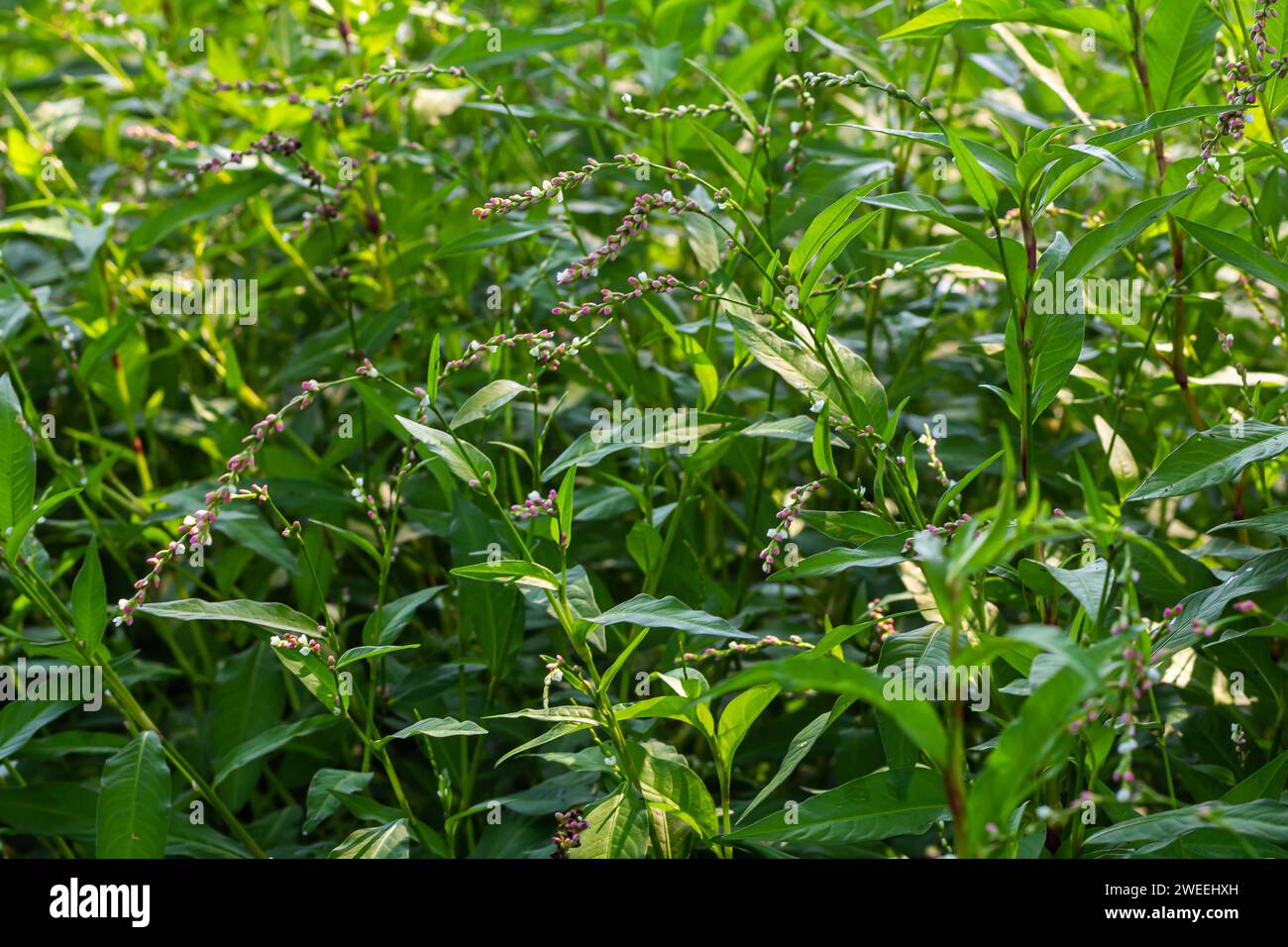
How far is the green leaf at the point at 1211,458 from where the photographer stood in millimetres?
1014

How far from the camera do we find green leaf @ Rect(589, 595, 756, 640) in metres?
0.97

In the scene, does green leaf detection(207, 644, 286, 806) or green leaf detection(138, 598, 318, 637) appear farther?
green leaf detection(207, 644, 286, 806)

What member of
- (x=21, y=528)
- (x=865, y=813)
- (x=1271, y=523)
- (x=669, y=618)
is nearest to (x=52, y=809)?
(x=21, y=528)

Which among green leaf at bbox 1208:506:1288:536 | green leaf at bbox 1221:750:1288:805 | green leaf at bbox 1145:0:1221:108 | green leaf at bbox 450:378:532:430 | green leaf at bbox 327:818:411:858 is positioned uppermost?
green leaf at bbox 1145:0:1221:108

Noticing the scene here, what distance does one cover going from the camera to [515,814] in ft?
4.20

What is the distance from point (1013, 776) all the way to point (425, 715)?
2.99ft

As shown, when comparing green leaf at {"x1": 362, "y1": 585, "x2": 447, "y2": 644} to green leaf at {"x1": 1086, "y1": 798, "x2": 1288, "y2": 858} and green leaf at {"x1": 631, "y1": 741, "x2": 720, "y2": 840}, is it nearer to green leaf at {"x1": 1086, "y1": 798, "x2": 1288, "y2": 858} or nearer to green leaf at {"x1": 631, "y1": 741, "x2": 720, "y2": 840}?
green leaf at {"x1": 631, "y1": 741, "x2": 720, "y2": 840}

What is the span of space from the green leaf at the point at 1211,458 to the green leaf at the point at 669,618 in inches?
16.0

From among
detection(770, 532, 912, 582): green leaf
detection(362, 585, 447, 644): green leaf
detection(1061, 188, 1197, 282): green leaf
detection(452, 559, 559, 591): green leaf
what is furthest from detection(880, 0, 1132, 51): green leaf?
detection(362, 585, 447, 644): green leaf

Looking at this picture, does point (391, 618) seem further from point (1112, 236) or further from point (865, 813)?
point (1112, 236)

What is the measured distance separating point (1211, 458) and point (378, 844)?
86cm

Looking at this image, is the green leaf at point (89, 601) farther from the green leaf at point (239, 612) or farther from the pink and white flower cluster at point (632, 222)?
the pink and white flower cluster at point (632, 222)

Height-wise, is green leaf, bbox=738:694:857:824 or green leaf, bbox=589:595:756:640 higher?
green leaf, bbox=589:595:756:640
